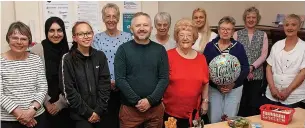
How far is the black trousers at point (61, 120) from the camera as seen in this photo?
8.96ft

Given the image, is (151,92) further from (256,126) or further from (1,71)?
(1,71)

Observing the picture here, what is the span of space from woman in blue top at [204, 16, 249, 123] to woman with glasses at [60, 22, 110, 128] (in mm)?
987

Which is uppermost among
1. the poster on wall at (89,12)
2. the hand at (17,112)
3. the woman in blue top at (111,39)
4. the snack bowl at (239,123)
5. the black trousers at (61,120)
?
the poster on wall at (89,12)

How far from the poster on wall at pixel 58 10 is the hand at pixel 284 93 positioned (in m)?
2.36

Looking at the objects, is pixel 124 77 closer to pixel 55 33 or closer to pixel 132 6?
pixel 55 33

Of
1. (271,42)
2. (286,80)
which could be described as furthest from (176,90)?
(271,42)

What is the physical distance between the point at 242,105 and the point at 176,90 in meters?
1.26

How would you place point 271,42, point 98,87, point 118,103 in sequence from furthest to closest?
1. point 271,42
2. point 118,103
3. point 98,87

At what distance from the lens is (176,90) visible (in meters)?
2.63

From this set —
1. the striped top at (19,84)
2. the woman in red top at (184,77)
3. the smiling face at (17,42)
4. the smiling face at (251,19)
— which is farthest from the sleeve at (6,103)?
the smiling face at (251,19)

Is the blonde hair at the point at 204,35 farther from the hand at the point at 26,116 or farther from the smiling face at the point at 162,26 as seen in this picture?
the hand at the point at 26,116

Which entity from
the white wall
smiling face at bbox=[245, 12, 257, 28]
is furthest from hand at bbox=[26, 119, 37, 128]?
smiling face at bbox=[245, 12, 257, 28]

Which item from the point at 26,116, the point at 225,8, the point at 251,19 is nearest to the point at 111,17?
the point at 26,116

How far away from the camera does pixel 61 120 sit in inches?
108
